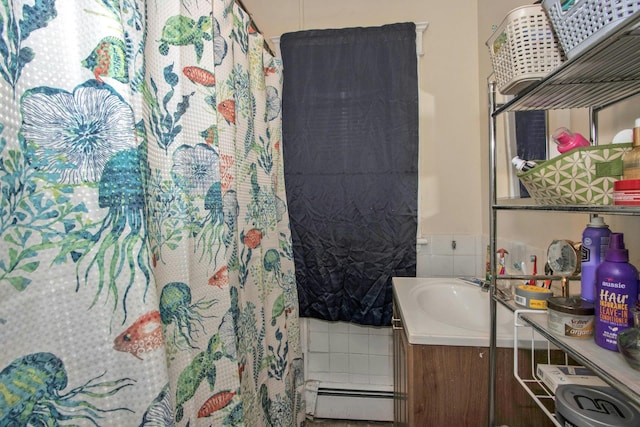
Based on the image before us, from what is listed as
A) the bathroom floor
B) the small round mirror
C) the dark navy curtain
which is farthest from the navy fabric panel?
the bathroom floor

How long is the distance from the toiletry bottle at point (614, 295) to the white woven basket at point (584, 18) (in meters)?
0.34

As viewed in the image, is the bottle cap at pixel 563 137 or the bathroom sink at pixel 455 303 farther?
the bathroom sink at pixel 455 303

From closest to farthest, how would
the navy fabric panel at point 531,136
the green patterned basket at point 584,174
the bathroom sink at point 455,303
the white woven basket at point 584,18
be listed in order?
the white woven basket at point 584,18
the green patterned basket at point 584,174
the navy fabric panel at point 531,136
the bathroom sink at point 455,303

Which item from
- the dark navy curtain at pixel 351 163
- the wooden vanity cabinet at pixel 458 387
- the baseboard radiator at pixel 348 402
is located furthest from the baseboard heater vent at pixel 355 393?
the wooden vanity cabinet at pixel 458 387

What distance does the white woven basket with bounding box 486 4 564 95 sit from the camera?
0.62 metres

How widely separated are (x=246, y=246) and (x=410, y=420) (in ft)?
2.55

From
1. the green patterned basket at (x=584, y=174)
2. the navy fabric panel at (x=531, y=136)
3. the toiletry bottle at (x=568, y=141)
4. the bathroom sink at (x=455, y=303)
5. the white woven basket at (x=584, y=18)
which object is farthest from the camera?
the bathroom sink at (x=455, y=303)

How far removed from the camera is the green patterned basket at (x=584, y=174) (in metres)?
0.52

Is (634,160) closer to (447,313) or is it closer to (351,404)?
(447,313)

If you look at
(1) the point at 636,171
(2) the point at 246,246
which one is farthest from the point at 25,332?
(1) the point at 636,171

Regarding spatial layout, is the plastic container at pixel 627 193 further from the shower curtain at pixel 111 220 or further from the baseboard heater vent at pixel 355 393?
the baseboard heater vent at pixel 355 393

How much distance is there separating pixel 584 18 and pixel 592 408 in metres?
0.66

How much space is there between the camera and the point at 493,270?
0.78 meters

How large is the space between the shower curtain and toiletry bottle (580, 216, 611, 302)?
0.82m
